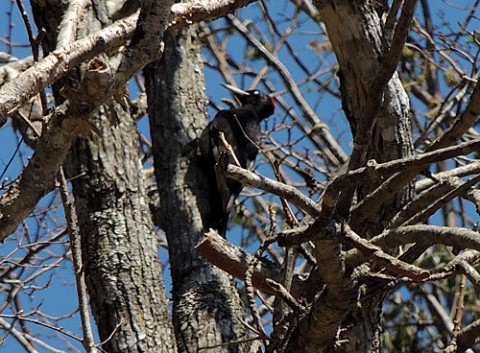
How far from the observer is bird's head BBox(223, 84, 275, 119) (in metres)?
7.58

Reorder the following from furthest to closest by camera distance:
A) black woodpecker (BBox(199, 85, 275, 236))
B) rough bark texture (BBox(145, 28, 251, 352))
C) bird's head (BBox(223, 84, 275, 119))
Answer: bird's head (BBox(223, 84, 275, 119)) < black woodpecker (BBox(199, 85, 275, 236)) < rough bark texture (BBox(145, 28, 251, 352))

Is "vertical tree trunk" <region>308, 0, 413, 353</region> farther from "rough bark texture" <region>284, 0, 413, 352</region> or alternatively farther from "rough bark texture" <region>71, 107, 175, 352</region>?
"rough bark texture" <region>71, 107, 175, 352</region>

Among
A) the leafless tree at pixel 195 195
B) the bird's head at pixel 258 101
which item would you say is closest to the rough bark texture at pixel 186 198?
the leafless tree at pixel 195 195

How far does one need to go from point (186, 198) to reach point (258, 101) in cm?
280

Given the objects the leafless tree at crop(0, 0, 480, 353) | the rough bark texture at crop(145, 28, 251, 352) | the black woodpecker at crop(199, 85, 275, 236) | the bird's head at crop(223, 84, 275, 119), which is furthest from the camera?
the bird's head at crop(223, 84, 275, 119)

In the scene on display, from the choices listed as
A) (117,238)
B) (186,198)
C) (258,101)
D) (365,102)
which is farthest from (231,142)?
(365,102)

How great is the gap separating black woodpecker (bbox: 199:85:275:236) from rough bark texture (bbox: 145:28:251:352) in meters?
0.06

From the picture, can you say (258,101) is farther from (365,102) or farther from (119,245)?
(365,102)

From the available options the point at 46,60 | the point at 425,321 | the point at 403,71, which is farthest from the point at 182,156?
the point at 403,71

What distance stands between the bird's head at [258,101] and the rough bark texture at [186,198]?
2.02 meters

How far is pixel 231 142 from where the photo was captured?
6.43 meters

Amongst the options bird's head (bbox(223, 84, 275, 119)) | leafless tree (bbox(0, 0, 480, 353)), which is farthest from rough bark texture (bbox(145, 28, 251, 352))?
bird's head (bbox(223, 84, 275, 119))

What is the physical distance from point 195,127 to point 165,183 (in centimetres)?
40

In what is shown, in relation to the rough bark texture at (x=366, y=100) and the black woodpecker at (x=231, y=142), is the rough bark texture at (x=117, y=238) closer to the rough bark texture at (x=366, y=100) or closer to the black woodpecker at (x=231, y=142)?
the black woodpecker at (x=231, y=142)
